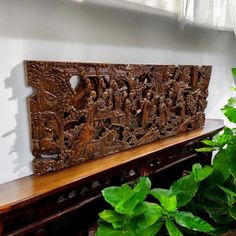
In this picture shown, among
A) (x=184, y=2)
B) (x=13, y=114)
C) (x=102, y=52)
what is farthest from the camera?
(x=184, y=2)

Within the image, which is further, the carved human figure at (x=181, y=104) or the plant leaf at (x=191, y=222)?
the carved human figure at (x=181, y=104)

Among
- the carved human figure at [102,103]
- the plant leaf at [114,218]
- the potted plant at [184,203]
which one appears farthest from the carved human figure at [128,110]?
the plant leaf at [114,218]

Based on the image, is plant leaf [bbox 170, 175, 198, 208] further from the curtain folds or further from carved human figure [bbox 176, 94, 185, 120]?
the curtain folds

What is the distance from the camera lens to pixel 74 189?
2.64ft

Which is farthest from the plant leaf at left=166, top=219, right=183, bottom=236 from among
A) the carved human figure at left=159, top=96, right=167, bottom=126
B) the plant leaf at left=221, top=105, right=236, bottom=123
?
the carved human figure at left=159, top=96, right=167, bottom=126

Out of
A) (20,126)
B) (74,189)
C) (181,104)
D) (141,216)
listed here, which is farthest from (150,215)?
(181,104)

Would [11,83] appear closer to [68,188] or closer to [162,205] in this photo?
[68,188]

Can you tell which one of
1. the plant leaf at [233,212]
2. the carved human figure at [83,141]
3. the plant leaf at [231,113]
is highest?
the plant leaf at [231,113]

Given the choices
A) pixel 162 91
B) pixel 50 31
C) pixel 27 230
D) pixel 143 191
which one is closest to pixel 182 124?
pixel 162 91

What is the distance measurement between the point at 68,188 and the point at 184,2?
968mm

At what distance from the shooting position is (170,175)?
4.39ft

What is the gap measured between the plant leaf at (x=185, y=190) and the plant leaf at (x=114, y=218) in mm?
186

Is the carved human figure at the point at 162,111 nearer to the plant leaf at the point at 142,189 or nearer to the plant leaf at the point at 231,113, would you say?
the plant leaf at the point at 231,113

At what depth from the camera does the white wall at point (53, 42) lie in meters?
0.77
